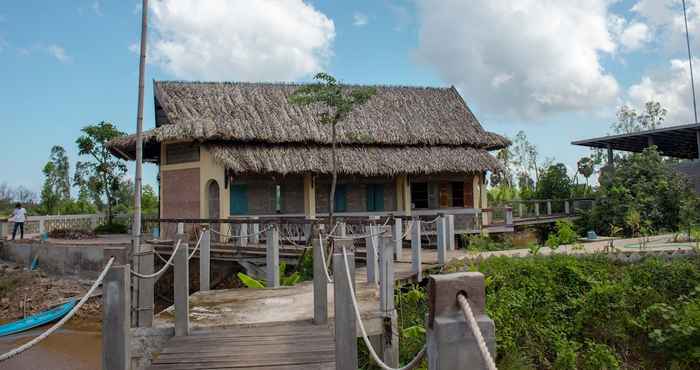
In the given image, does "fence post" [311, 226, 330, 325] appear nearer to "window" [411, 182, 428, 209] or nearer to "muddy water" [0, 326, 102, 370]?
"muddy water" [0, 326, 102, 370]

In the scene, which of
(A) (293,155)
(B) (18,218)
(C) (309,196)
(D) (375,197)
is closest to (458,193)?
(D) (375,197)

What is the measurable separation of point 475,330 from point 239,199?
1589 centimetres

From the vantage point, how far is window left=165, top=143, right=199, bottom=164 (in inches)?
665

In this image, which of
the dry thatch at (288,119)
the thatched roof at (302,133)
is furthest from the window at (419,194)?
the dry thatch at (288,119)

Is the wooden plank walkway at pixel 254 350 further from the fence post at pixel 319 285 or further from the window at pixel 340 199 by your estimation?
the window at pixel 340 199

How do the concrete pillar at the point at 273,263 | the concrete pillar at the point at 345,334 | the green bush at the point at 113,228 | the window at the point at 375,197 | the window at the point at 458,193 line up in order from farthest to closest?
the green bush at the point at 113,228 → the window at the point at 458,193 → the window at the point at 375,197 → the concrete pillar at the point at 273,263 → the concrete pillar at the point at 345,334

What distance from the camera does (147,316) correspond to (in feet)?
16.7

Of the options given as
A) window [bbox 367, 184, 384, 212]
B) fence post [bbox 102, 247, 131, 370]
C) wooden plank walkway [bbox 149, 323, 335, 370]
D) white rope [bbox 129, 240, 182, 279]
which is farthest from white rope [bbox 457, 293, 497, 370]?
window [bbox 367, 184, 384, 212]

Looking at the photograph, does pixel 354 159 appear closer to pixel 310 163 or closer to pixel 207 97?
pixel 310 163

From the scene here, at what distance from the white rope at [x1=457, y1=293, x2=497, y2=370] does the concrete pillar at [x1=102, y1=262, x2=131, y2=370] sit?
2422 mm

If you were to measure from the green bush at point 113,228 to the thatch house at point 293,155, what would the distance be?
4.19 meters

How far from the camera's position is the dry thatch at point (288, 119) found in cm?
1664

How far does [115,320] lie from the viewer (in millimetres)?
3312

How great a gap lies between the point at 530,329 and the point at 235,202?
11.3 m
